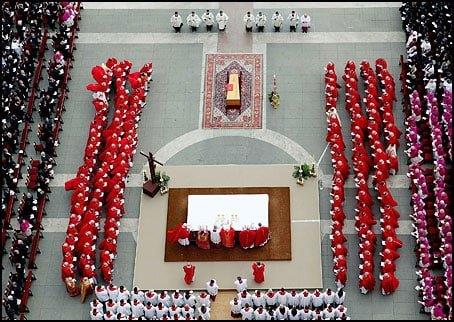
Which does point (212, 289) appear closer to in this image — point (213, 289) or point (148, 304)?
point (213, 289)

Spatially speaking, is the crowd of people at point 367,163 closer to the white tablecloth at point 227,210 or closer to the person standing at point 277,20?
the white tablecloth at point 227,210

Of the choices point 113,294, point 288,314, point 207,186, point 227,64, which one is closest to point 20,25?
point 227,64

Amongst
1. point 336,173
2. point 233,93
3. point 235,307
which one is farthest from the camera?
point 233,93

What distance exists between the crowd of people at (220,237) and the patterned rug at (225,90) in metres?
6.32

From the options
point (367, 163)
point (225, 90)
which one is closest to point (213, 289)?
point (367, 163)

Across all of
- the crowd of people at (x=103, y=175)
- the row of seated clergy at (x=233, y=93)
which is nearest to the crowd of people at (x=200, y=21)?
the crowd of people at (x=103, y=175)

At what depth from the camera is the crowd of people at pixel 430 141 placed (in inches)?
1312

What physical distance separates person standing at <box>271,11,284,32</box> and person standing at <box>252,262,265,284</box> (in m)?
13.5

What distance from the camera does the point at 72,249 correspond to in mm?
34531

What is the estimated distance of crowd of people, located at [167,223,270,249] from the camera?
1357 inches

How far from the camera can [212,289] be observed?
3362 centimetres

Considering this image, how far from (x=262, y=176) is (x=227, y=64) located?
22.9ft

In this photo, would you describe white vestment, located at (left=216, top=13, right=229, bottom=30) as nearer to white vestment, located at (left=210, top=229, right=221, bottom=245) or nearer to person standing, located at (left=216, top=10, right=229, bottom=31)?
person standing, located at (left=216, top=10, right=229, bottom=31)

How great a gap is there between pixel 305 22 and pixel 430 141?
9.15 m
